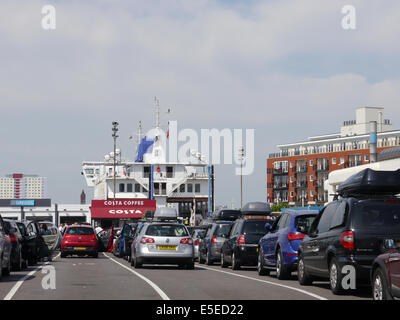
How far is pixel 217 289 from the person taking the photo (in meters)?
16.1

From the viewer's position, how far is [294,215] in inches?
767

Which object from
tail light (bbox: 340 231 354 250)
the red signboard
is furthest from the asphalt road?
the red signboard

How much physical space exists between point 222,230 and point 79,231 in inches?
347

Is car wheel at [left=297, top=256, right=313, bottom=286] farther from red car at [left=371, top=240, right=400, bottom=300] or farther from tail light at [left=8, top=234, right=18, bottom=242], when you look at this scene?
tail light at [left=8, top=234, right=18, bottom=242]

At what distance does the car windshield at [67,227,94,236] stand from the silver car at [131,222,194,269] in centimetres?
1079

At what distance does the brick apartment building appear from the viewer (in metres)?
116

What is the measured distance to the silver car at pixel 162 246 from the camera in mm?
23875

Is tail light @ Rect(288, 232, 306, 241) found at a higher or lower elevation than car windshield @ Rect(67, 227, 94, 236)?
higher

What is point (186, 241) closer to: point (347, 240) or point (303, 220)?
point (303, 220)

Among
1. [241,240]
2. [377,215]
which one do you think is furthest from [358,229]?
[241,240]

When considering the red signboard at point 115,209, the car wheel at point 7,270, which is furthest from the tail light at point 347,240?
the red signboard at point 115,209

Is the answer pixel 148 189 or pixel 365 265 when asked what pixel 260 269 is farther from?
pixel 148 189

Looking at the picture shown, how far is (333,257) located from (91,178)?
288 ft
